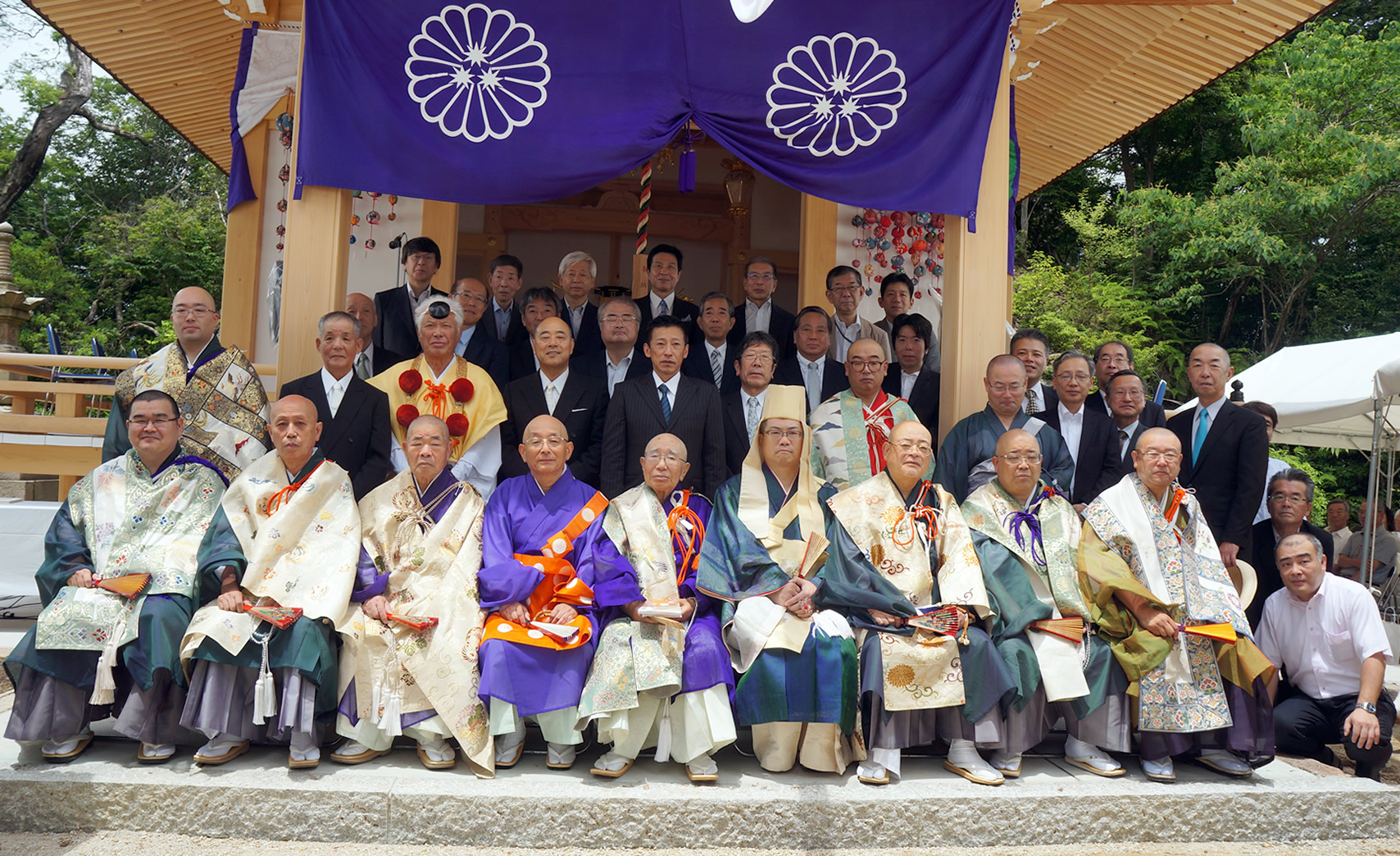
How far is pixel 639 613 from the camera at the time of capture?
3945 mm

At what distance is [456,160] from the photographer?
461 cm

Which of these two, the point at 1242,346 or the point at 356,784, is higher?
the point at 1242,346

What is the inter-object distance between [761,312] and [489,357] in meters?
1.75

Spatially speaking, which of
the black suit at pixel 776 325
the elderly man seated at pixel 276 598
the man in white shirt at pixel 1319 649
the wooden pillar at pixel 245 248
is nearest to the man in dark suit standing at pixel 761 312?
the black suit at pixel 776 325

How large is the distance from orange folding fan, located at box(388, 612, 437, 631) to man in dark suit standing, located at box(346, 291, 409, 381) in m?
1.97

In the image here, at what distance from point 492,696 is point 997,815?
1.97 meters

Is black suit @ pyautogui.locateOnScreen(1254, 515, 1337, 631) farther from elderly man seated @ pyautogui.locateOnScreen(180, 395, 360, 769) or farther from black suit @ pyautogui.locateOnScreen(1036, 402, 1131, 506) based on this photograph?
elderly man seated @ pyautogui.locateOnScreen(180, 395, 360, 769)

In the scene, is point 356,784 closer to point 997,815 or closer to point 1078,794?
point 997,815

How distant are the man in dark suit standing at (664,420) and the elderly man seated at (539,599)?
406mm

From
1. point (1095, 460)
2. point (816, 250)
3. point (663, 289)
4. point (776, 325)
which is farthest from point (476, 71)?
point (1095, 460)

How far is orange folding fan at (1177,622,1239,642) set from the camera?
4109 millimetres

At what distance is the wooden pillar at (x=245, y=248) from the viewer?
27.0 feet

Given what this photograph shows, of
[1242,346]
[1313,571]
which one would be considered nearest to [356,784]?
[1313,571]

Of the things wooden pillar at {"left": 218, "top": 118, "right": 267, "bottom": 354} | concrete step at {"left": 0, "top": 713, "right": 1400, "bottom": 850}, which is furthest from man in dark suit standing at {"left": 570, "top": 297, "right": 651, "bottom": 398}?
wooden pillar at {"left": 218, "top": 118, "right": 267, "bottom": 354}
